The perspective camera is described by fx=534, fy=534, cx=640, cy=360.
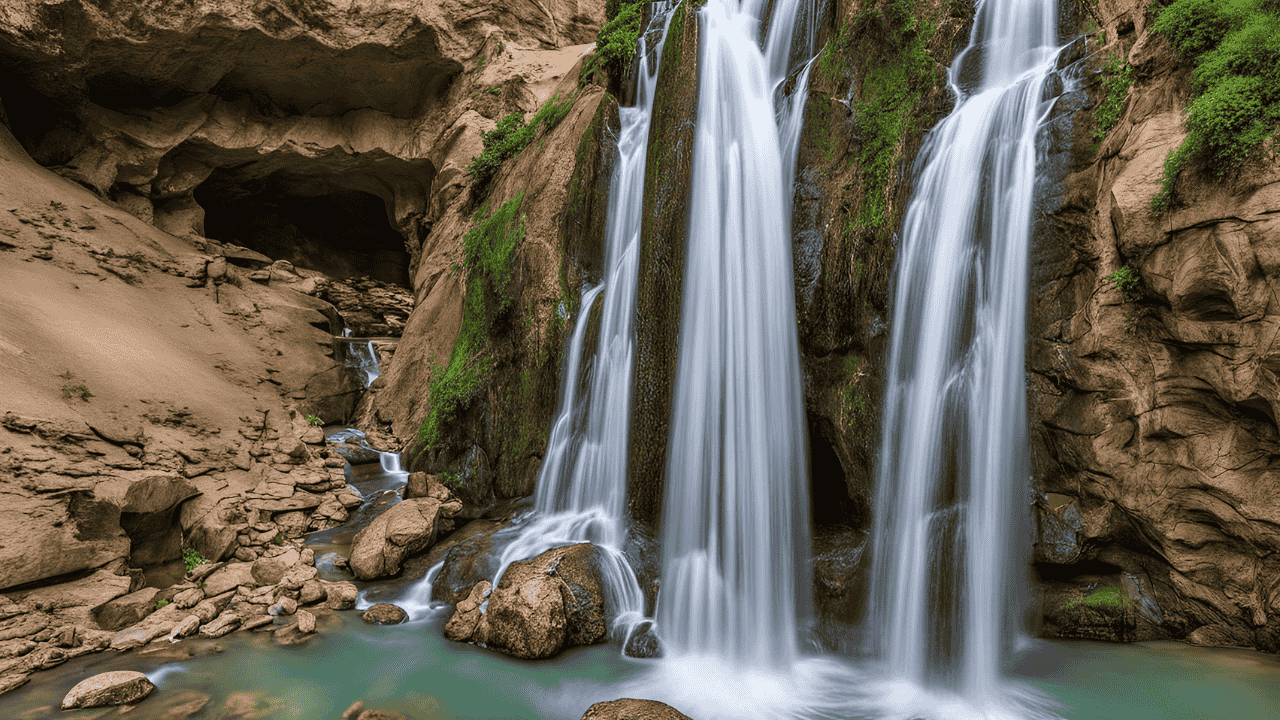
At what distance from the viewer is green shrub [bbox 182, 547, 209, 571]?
5.73 m

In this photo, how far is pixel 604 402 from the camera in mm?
6508

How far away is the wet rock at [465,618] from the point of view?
4.80 m

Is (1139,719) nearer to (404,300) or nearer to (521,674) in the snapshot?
(521,674)

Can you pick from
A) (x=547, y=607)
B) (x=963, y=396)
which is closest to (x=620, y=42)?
(x=963, y=396)

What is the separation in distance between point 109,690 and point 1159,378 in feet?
26.0

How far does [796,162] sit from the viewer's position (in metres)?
5.73

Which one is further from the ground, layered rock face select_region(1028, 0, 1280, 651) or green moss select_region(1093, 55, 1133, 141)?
green moss select_region(1093, 55, 1133, 141)

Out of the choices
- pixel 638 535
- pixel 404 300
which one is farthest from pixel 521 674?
pixel 404 300

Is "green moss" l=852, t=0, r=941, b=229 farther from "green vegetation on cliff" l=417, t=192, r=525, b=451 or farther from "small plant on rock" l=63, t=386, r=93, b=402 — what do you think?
"small plant on rock" l=63, t=386, r=93, b=402

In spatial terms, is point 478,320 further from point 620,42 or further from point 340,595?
point 620,42

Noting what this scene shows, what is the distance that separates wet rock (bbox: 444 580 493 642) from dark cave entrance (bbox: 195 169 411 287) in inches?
606

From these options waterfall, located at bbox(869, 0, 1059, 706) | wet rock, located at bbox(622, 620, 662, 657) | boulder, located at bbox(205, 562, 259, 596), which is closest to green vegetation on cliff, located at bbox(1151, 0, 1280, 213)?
waterfall, located at bbox(869, 0, 1059, 706)

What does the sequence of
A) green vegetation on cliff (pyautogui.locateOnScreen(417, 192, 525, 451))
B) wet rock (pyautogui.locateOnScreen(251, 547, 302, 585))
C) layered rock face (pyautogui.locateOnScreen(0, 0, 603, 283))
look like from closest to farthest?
1. wet rock (pyautogui.locateOnScreen(251, 547, 302, 585))
2. green vegetation on cliff (pyautogui.locateOnScreen(417, 192, 525, 451))
3. layered rock face (pyautogui.locateOnScreen(0, 0, 603, 283))

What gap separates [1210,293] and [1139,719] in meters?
2.83
